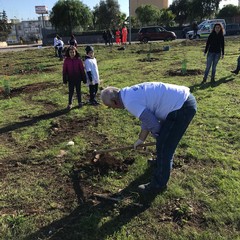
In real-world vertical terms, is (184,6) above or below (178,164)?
above

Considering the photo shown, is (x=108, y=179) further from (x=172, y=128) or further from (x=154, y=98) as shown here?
(x=154, y=98)

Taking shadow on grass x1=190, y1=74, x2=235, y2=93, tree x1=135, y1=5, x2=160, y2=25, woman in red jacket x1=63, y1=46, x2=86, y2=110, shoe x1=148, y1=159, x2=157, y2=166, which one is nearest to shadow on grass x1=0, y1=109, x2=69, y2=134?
woman in red jacket x1=63, y1=46, x2=86, y2=110

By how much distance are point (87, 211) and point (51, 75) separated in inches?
413

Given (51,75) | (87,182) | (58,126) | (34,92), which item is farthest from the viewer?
(51,75)

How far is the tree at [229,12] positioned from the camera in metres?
61.7

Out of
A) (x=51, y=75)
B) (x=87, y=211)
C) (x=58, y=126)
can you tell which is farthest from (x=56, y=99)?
(x=87, y=211)

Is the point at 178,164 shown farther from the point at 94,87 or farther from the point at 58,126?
the point at 94,87

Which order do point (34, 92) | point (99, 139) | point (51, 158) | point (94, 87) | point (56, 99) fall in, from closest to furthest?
point (51, 158) → point (99, 139) → point (94, 87) → point (56, 99) → point (34, 92)

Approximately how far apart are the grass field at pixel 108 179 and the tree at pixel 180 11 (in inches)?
2399

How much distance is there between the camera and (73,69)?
7.81m

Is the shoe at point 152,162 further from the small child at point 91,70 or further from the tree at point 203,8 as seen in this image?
the tree at point 203,8

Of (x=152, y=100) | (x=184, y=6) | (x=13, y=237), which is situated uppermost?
(x=184, y=6)

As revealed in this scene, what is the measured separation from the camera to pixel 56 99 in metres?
9.12

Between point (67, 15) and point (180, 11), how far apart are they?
25.8 metres
